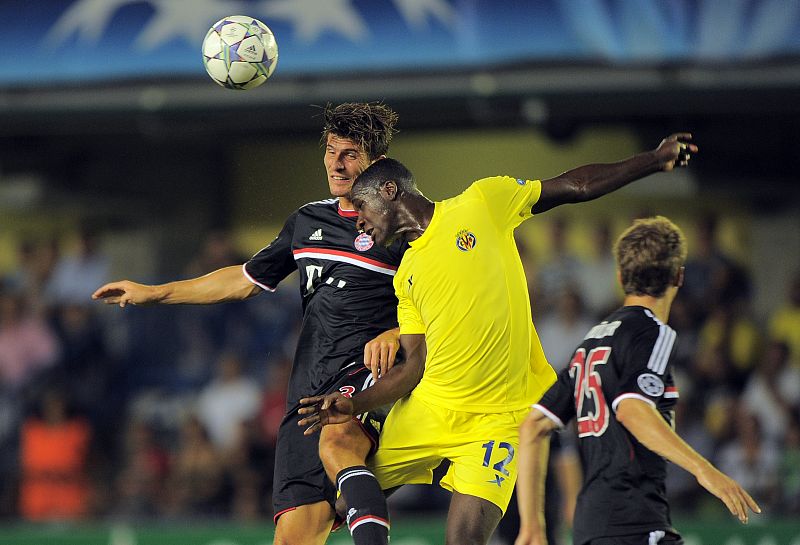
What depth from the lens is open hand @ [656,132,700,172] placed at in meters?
5.18

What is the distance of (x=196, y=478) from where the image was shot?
36.9 ft

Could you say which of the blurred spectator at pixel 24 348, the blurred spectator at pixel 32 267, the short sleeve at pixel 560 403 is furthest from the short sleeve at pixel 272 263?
the blurred spectator at pixel 32 267

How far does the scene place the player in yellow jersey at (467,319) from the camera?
16.7 ft

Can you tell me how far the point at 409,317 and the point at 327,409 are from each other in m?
0.55

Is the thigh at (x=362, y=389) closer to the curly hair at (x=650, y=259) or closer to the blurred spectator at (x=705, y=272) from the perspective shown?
the curly hair at (x=650, y=259)

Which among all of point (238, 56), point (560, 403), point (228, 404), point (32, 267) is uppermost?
point (238, 56)

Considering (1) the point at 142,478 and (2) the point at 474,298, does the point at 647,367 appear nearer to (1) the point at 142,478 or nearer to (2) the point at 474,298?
(2) the point at 474,298

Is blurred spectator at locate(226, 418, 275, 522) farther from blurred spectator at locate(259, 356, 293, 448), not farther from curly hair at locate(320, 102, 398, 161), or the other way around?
curly hair at locate(320, 102, 398, 161)

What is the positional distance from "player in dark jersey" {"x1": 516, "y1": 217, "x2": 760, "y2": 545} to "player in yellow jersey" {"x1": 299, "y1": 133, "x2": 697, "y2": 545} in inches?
17.8

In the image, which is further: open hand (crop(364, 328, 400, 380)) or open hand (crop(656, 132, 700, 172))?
open hand (crop(364, 328, 400, 380))

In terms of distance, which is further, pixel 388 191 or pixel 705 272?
pixel 705 272

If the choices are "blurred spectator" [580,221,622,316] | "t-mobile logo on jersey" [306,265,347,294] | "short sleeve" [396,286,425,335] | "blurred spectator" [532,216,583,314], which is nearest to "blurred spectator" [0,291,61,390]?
"blurred spectator" [532,216,583,314]

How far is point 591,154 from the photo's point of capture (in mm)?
12773

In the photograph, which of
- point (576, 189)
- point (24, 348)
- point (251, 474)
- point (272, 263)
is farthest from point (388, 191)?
point (24, 348)
